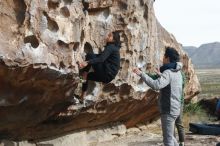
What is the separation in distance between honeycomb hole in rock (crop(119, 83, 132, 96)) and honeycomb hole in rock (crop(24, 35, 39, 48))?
4.31 m

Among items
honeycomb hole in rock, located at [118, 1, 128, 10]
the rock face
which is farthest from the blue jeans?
honeycomb hole in rock, located at [118, 1, 128, 10]

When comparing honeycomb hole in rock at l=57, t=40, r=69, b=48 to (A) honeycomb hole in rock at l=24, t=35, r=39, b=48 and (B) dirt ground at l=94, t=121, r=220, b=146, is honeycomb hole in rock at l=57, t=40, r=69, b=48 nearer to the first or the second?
(A) honeycomb hole in rock at l=24, t=35, r=39, b=48

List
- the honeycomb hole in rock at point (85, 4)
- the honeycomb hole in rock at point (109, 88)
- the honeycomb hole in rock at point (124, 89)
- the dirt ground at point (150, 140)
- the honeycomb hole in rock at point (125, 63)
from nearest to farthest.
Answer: the honeycomb hole in rock at point (85, 4)
the honeycomb hole in rock at point (109, 88)
the honeycomb hole in rock at point (125, 63)
the honeycomb hole in rock at point (124, 89)
the dirt ground at point (150, 140)

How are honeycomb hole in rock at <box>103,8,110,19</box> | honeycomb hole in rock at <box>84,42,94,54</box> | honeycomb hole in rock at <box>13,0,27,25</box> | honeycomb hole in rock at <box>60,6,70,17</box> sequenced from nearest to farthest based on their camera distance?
1. honeycomb hole in rock at <box>13,0,27,25</box>
2. honeycomb hole in rock at <box>60,6,70,17</box>
3. honeycomb hole in rock at <box>84,42,94,54</box>
4. honeycomb hole in rock at <box>103,8,110,19</box>

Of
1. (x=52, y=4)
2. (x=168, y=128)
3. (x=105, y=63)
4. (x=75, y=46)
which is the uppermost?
(x=52, y=4)

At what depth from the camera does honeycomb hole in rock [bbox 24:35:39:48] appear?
866cm

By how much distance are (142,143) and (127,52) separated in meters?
2.48

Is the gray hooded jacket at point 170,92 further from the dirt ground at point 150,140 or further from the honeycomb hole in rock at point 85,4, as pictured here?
the dirt ground at point 150,140

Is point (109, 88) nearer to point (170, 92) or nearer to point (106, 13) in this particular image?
point (106, 13)

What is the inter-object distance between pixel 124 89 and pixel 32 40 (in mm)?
4600

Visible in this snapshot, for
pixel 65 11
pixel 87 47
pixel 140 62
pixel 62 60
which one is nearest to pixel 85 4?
pixel 65 11

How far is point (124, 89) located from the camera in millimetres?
12961

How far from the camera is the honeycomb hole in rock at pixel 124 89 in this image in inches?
505

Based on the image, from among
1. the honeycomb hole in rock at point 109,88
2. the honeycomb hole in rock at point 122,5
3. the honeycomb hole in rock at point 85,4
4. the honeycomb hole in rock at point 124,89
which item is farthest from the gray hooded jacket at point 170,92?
the honeycomb hole in rock at point 124,89
